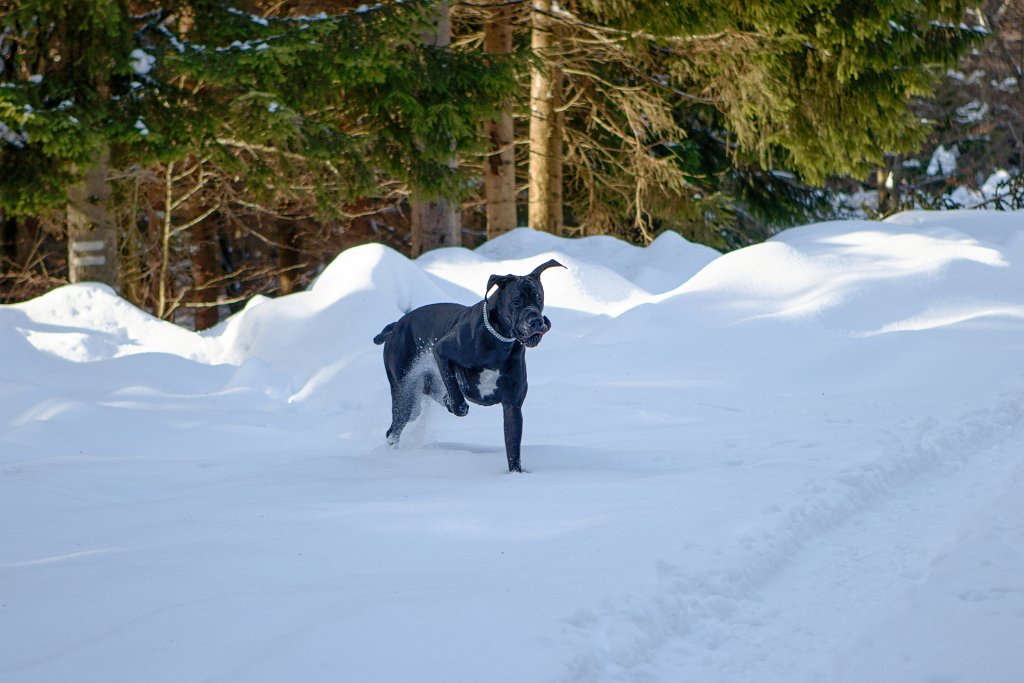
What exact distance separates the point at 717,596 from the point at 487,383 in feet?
7.63

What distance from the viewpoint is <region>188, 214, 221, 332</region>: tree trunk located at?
2255 centimetres

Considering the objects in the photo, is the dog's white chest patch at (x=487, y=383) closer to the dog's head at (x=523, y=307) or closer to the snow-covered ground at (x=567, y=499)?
the dog's head at (x=523, y=307)

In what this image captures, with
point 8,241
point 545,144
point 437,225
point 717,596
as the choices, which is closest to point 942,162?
point 545,144

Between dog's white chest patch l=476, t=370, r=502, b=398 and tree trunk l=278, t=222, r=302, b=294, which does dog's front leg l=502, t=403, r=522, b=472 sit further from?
tree trunk l=278, t=222, r=302, b=294

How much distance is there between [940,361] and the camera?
9.51 metres

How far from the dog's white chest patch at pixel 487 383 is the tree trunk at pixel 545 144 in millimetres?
12187

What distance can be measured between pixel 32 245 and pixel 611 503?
714 inches

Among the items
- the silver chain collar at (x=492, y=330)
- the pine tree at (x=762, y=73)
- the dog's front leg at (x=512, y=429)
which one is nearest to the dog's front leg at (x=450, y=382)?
the dog's front leg at (x=512, y=429)

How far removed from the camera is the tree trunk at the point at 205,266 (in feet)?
74.0

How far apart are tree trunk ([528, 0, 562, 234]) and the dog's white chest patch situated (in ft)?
40.0

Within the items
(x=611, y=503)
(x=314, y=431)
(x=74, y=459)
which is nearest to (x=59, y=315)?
(x=314, y=431)

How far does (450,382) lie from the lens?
636cm

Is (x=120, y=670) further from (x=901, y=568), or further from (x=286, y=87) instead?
(x=286, y=87)

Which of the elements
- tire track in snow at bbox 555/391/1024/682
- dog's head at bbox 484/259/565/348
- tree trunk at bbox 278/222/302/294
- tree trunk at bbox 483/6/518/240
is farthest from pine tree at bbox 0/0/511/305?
tree trunk at bbox 278/222/302/294
